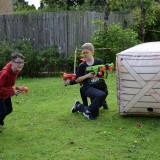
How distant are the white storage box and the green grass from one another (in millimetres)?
282

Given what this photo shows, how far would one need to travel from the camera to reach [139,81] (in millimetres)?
6012

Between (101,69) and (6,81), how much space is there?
175 centimetres

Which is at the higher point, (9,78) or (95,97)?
(9,78)

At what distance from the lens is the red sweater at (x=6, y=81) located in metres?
5.61

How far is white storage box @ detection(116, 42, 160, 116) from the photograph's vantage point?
592 centimetres

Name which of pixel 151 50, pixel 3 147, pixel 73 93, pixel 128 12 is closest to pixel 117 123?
pixel 151 50

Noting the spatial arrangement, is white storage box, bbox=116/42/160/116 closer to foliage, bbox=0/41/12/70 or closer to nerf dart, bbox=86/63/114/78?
nerf dart, bbox=86/63/114/78

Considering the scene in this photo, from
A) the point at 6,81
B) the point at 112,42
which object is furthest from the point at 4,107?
the point at 112,42

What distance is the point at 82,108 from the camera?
6.75 m

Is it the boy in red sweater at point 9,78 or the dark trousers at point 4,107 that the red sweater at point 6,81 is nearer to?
the boy in red sweater at point 9,78

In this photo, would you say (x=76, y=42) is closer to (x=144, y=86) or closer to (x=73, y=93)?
(x=73, y=93)

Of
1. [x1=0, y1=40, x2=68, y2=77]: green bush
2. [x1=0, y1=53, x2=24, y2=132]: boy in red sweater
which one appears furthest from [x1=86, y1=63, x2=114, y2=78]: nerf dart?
[x1=0, y1=40, x2=68, y2=77]: green bush

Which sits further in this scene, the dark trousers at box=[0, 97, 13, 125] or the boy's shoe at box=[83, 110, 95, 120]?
the boy's shoe at box=[83, 110, 95, 120]

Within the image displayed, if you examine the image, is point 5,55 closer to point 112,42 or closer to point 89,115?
point 112,42
